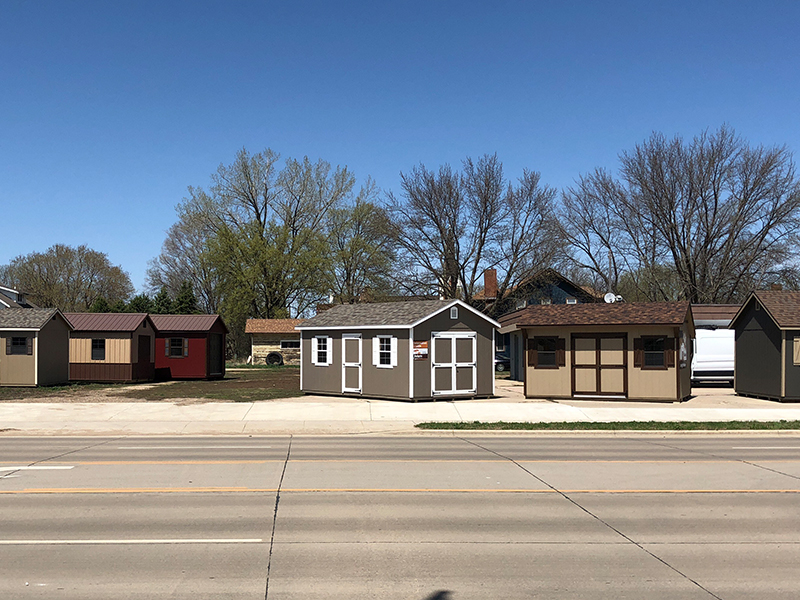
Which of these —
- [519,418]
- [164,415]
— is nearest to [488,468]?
[519,418]

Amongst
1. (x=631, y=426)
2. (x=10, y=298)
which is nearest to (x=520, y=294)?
(x=631, y=426)

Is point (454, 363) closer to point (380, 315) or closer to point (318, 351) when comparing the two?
point (380, 315)

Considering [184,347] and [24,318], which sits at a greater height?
[24,318]

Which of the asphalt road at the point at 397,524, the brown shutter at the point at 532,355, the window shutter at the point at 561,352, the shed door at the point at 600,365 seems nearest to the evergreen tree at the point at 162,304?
the brown shutter at the point at 532,355

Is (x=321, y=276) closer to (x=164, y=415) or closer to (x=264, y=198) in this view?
(x=264, y=198)

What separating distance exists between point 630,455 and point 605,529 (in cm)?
674

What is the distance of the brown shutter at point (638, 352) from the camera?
89.0 feet

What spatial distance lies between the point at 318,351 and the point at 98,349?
42.0 feet

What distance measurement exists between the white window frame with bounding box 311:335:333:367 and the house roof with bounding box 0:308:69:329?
41.1 ft

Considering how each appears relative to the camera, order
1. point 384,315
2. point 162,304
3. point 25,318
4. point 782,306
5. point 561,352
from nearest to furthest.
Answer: point 782,306 → point 561,352 → point 384,315 → point 25,318 → point 162,304

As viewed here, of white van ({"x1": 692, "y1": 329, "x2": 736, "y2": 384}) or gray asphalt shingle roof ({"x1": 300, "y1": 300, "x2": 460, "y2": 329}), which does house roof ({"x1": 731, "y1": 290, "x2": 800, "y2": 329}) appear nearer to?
white van ({"x1": 692, "y1": 329, "x2": 736, "y2": 384})

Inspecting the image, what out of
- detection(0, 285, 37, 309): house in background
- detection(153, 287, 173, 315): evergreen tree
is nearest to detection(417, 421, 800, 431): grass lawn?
detection(0, 285, 37, 309): house in background

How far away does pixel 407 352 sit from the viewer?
26656 millimetres

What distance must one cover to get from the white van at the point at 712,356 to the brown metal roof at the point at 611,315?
7.96 m
